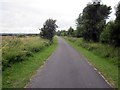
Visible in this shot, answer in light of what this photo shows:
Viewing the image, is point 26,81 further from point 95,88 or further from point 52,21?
point 52,21

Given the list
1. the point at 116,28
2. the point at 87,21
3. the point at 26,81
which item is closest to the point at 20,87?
the point at 26,81

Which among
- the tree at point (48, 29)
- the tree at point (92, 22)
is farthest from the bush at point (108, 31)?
the tree at point (48, 29)

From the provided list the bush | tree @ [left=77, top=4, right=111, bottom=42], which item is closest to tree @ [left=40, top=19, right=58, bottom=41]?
tree @ [left=77, top=4, right=111, bottom=42]

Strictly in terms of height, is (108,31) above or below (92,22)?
below

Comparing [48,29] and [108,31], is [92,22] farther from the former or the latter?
[108,31]

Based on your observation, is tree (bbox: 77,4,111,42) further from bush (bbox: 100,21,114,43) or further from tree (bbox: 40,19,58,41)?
bush (bbox: 100,21,114,43)

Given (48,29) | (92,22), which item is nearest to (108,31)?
(92,22)

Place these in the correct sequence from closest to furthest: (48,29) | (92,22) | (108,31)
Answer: (108,31) → (92,22) → (48,29)

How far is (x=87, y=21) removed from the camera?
48531mm

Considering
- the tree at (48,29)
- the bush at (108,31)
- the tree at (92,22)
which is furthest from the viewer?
the tree at (48,29)

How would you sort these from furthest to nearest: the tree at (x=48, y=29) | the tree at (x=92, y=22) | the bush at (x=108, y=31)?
the tree at (x=48, y=29) < the tree at (x=92, y=22) < the bush at (x=108, y=31)

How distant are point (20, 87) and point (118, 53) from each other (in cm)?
1418

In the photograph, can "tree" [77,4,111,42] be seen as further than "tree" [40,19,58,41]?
No

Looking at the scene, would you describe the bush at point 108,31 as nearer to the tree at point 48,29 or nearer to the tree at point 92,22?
the tree at point 92,22
